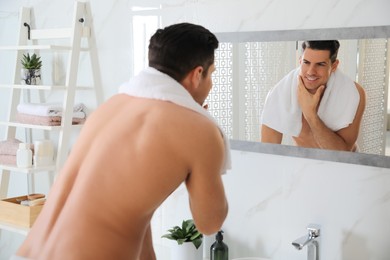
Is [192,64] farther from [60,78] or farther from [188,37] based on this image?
[60,78]

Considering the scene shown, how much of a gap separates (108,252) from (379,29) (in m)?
1.10

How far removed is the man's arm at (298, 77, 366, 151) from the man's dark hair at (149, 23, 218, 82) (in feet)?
1.72

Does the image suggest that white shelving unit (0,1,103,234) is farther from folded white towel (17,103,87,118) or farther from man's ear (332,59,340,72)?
man's ear (332,59,340,72)

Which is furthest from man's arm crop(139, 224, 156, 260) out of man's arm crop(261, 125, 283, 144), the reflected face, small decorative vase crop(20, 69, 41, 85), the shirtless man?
small decorative vase crop(20, 69, 41, 85)

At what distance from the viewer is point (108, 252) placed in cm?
138

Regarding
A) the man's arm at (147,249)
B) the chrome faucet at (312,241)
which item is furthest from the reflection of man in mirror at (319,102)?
the man's arm at (147,249)

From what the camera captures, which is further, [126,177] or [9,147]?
[9,147]

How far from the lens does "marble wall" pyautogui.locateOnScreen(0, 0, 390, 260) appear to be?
1786 millimetres

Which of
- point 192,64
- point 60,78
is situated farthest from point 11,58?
point 192,64

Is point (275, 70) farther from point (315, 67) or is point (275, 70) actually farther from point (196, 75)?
point (196, 75)

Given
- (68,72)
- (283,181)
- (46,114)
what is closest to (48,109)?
(46,114)

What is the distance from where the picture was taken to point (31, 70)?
8.95 feet

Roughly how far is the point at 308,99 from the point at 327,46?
0.64ft

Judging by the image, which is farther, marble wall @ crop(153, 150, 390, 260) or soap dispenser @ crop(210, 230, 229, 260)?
soap dispenser @ crop(210, 230, 229, 260)
